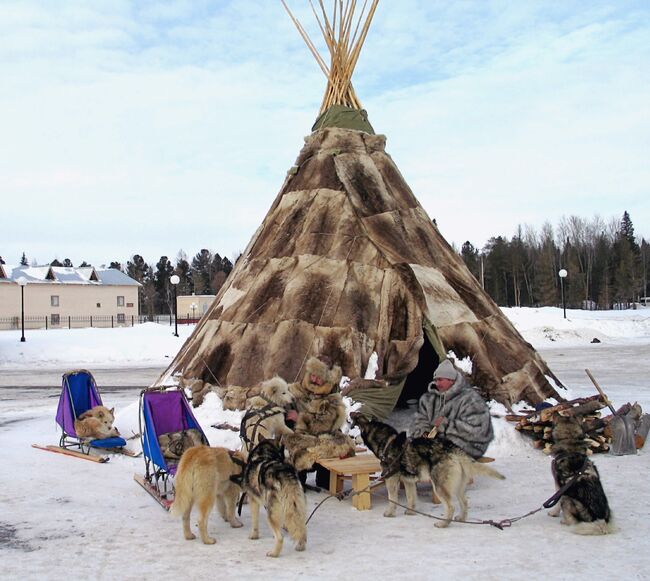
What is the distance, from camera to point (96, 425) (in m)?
7.59

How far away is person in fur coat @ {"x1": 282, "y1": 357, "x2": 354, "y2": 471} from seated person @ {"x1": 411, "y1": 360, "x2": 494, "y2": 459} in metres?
0.79

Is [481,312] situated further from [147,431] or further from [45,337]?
[45,337]

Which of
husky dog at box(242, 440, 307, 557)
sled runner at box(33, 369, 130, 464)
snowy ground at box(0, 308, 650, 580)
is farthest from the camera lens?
sled runner at box(33, 369, 130, 464)

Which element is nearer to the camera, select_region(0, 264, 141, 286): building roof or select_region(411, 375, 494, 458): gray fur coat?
select_region(411, 375, 494, 458): gray fur coat

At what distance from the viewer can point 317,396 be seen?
6152 millimetres

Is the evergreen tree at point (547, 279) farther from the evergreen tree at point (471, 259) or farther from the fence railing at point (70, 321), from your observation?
the fence railing at point (70, 321)

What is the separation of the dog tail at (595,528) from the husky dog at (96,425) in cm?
524

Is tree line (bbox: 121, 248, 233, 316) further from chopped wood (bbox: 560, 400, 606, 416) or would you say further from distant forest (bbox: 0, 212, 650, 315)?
chopped wood (bbox: 560, 400, 606, 416)

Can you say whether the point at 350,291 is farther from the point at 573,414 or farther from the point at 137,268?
the point at 137,268

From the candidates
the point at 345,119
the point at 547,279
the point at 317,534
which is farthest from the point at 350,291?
the point at 547,279

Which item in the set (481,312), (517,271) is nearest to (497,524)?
(481,312)

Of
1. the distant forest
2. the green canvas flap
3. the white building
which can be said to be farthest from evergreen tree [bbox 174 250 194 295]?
the green canvas flap

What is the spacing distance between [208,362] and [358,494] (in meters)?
3.35

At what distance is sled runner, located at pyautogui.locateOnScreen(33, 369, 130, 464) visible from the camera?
294 inches
